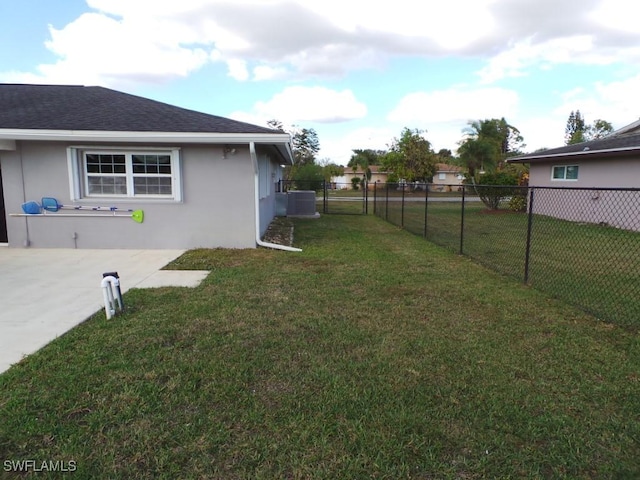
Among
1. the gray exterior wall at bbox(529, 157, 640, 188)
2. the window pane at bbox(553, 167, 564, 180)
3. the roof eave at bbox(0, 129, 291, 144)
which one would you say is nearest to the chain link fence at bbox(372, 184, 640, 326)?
the gray exterior wall at bbox(529, 157, 640, 188)

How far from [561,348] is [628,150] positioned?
1175 centimetres

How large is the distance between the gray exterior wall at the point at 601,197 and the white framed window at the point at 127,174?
10873 mm

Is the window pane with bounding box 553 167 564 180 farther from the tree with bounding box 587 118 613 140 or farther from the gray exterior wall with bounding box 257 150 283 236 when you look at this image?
the tree with bounding box 587 118 613 140

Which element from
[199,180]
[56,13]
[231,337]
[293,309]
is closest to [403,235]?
[199,180]

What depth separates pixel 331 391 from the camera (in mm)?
3080

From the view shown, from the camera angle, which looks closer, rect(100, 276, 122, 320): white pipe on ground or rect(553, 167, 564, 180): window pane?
→ rect(100, 276, 122, 320): white pipe on ground

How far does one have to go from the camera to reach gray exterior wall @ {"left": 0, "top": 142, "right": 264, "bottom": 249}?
328 inches

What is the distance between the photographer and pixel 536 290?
5867 millimetres

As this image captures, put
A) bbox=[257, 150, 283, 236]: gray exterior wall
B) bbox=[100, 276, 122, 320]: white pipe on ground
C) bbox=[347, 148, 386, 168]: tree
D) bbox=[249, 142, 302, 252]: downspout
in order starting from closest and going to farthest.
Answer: bbox=[100, 276, 122, 320]: white pipe on ground → bbox=[249, 142, 302, 252]: downspout → bbox=[257, 150, 283, 236]: gray exterior wall → bbox=[347, 148, 386, 168]: tree

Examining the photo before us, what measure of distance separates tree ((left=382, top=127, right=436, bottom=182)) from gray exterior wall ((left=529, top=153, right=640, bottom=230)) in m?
26.9

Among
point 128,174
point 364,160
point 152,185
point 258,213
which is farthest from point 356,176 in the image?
point 128,174

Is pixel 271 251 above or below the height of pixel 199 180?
below

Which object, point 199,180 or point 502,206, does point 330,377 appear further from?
point 502,206

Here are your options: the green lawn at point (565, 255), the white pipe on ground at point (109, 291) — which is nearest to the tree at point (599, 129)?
the green lawn at point (565, 255)
